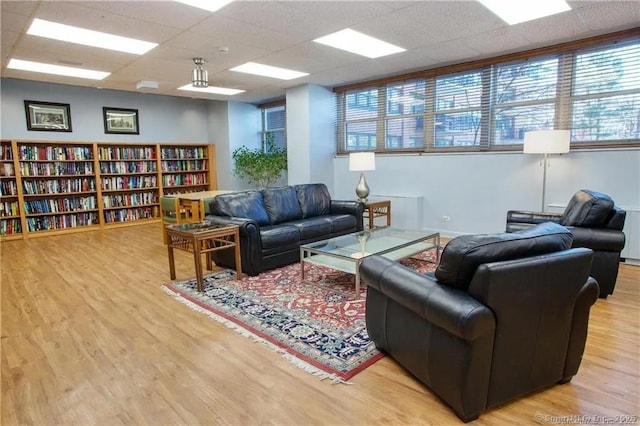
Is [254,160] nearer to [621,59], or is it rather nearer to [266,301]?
[266,301]

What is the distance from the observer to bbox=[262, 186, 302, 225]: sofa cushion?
441cm

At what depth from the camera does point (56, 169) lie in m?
6.29

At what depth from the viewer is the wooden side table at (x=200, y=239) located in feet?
11.0

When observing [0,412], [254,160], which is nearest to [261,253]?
[0,412]

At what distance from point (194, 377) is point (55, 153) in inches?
234

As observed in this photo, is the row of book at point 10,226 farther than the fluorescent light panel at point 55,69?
Yes

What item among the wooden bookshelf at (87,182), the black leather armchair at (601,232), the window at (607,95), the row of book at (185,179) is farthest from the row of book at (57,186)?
the window at (607,95)

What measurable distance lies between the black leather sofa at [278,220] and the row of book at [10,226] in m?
3.87

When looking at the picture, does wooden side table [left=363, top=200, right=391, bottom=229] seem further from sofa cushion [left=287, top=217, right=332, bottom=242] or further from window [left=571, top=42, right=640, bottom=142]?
window [left=571, top=42, right=640, bottom=142]

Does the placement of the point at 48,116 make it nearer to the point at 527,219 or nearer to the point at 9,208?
the point at 9,208

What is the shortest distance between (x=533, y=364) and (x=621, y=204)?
337 cm

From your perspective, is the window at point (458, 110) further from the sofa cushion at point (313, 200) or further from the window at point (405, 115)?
the sofa cushion at point (313, 200)

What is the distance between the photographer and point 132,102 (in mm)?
7109

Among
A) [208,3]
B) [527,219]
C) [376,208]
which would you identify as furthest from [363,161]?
[208,3]
